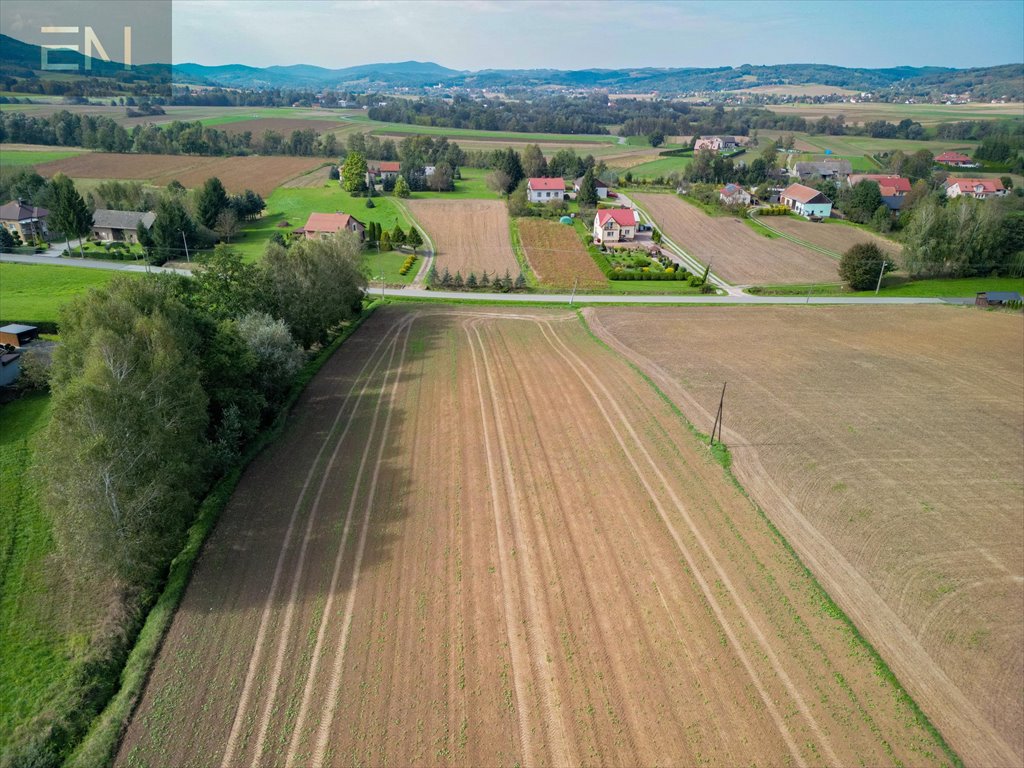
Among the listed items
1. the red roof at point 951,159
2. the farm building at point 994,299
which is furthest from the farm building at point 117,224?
the red roof at point 951,159

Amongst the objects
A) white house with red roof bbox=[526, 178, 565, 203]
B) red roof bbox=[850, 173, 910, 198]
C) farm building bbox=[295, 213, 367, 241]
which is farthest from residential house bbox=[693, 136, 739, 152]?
farm building bbox=[295, 213, 367, 241]

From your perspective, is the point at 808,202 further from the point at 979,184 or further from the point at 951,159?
the point at 951,159

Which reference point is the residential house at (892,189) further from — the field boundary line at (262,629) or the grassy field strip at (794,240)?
the field boundary line at (262,629)

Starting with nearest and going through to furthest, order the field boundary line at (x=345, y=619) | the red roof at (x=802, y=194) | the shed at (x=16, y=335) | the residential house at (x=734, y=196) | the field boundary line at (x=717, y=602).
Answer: the field boundary line at (x=345, y=619), the field boundary line at (x=717, y=602), the shed at (x=16, y=335), the red roof at (x=802, y=194), the residential house at (x=734, y=196)

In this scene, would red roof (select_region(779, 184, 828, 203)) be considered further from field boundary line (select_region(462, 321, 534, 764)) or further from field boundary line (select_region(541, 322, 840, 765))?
field boundary line (select_region(462, 321, 534, 764))

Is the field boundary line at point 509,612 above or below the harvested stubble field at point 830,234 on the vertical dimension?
below
